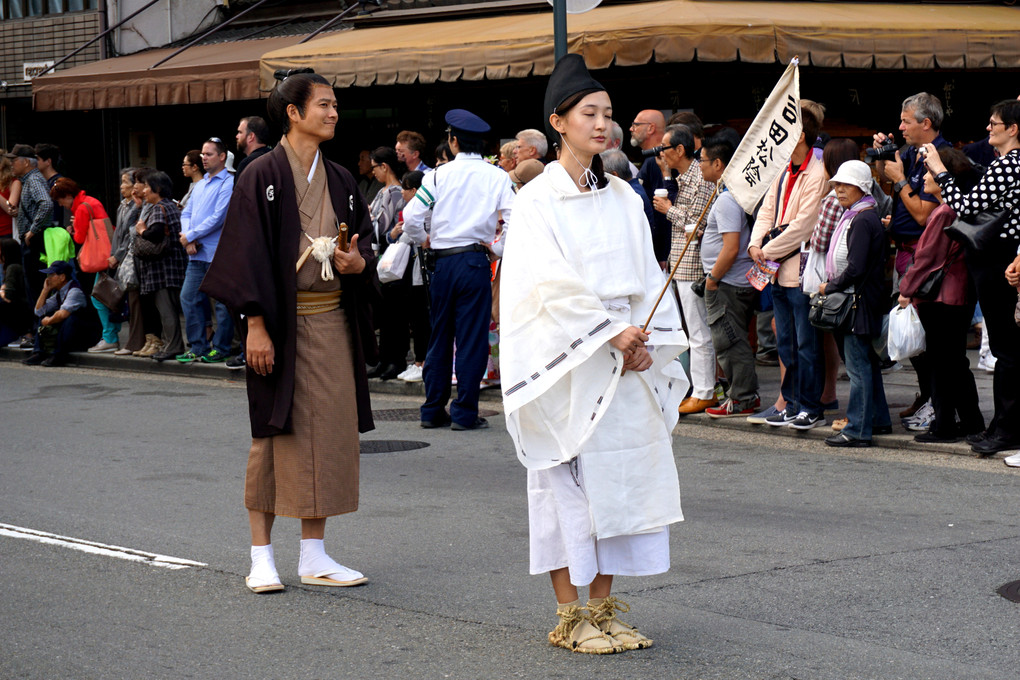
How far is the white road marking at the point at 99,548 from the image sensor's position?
604cm

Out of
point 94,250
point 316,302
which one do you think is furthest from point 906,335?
point 94,250

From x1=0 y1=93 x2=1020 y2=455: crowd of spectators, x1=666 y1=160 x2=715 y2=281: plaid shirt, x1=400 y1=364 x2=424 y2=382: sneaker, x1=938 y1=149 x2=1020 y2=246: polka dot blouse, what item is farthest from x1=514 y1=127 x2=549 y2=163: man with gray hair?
x1=938 y1=149 x2=1020 y2=246: polka dot blouse

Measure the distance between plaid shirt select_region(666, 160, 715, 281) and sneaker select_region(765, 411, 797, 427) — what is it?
117cm

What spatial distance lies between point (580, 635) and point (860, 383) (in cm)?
454

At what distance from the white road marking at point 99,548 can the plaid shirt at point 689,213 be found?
4.52 meters

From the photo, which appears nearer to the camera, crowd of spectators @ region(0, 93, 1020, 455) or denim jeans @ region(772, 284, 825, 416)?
crowd of spectators @ region(0, 93, 1020, 455)

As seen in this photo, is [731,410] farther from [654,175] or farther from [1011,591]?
[1011,591]

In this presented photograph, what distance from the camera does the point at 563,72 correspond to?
473cm

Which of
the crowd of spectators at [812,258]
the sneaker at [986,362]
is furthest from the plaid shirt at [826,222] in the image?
the sneaker at [986,362]

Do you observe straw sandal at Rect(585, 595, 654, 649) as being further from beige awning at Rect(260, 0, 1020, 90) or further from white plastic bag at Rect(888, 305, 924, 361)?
beige awning at Rect(260, 0, 1020, 90)

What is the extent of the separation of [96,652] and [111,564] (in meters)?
1.28

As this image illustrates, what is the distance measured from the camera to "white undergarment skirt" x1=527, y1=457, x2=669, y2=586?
181 inches

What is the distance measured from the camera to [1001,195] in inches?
316

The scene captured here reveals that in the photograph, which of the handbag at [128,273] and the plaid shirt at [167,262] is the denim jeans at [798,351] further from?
the handbag at [128,273]
